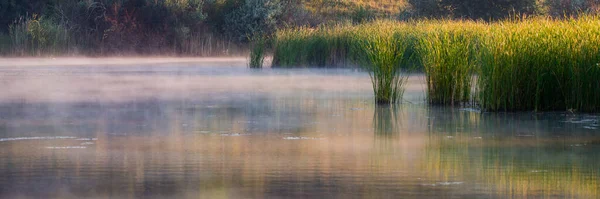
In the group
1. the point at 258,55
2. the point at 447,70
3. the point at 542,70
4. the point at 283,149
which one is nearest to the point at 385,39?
the point at 447,70

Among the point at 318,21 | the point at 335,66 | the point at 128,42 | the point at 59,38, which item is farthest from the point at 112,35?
the point at 335,66

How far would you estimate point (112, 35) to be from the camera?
35.5m

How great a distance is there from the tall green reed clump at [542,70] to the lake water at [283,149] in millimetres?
302

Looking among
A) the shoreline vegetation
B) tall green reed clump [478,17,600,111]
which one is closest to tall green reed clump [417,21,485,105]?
the shoreline vegetation

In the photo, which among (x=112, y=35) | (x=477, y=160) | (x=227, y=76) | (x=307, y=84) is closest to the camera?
(x=477, y=160)

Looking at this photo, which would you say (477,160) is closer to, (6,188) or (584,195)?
(584,195)

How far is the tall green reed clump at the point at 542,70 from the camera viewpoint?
9906 mm

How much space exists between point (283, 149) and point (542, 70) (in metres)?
4.05

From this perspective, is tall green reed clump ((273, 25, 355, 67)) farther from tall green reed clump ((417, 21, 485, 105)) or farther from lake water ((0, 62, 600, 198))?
tall green reed clump ((417, 21, 485, 105))

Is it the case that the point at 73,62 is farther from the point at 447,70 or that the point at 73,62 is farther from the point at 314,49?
the point at 447,70

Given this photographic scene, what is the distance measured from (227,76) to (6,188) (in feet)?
44.7

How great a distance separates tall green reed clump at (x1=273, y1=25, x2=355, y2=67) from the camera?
21500 millimetres

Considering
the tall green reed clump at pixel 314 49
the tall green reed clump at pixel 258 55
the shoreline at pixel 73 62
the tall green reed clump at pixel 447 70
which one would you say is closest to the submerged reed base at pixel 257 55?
the tall green reed clump at pixel 258 55

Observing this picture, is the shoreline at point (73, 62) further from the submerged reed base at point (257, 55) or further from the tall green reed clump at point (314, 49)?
the tall green reed clump at point (314, 49)
